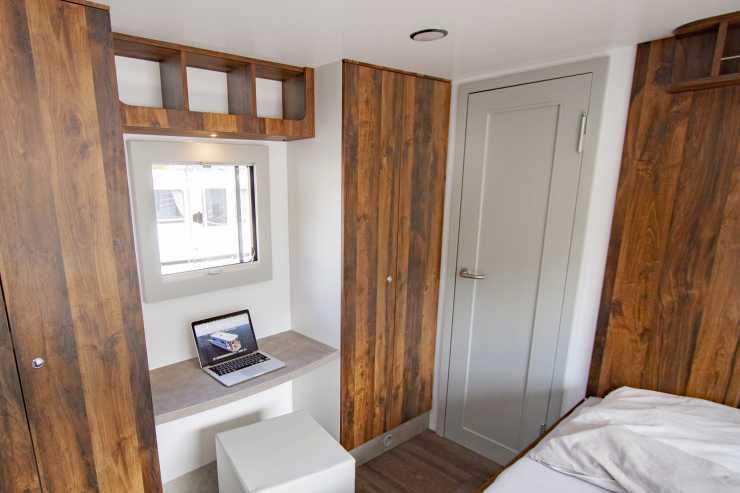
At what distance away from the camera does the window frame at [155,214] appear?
1.75 m

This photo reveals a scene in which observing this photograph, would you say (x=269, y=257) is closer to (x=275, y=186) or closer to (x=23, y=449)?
(x=275, y=186)

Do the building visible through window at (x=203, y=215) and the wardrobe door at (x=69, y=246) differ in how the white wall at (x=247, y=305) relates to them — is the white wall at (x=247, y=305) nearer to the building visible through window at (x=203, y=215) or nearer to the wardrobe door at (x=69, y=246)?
the building visible through window at (x=203, y=215)

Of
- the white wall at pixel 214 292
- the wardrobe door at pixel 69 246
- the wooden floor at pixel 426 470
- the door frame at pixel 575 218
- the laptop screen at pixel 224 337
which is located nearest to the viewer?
the wardrobe door at pixel 69 246

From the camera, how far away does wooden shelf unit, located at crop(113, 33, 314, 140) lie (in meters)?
1.59

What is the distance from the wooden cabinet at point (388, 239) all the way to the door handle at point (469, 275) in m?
0.18

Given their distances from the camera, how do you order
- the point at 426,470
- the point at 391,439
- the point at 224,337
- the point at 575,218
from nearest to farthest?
the point at 575,218, the point at 224,337, the point at 426,470, the point at 391,439

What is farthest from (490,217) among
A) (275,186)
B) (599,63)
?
(275,186)

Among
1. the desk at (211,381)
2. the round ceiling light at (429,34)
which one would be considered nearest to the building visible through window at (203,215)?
the desk at (211,381)

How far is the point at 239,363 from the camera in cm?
198

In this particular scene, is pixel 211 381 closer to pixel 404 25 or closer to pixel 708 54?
pixel 404 25

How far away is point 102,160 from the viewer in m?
1.25

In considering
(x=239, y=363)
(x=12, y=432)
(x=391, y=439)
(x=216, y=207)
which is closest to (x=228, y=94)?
(x=216, y=207)

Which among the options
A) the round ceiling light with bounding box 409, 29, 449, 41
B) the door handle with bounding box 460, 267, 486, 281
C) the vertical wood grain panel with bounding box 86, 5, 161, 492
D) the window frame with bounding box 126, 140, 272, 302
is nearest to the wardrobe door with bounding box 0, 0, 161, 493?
the vertical wood grain panel with bounding box 86, 5, 161, 492

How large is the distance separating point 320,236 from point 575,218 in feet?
4.20
